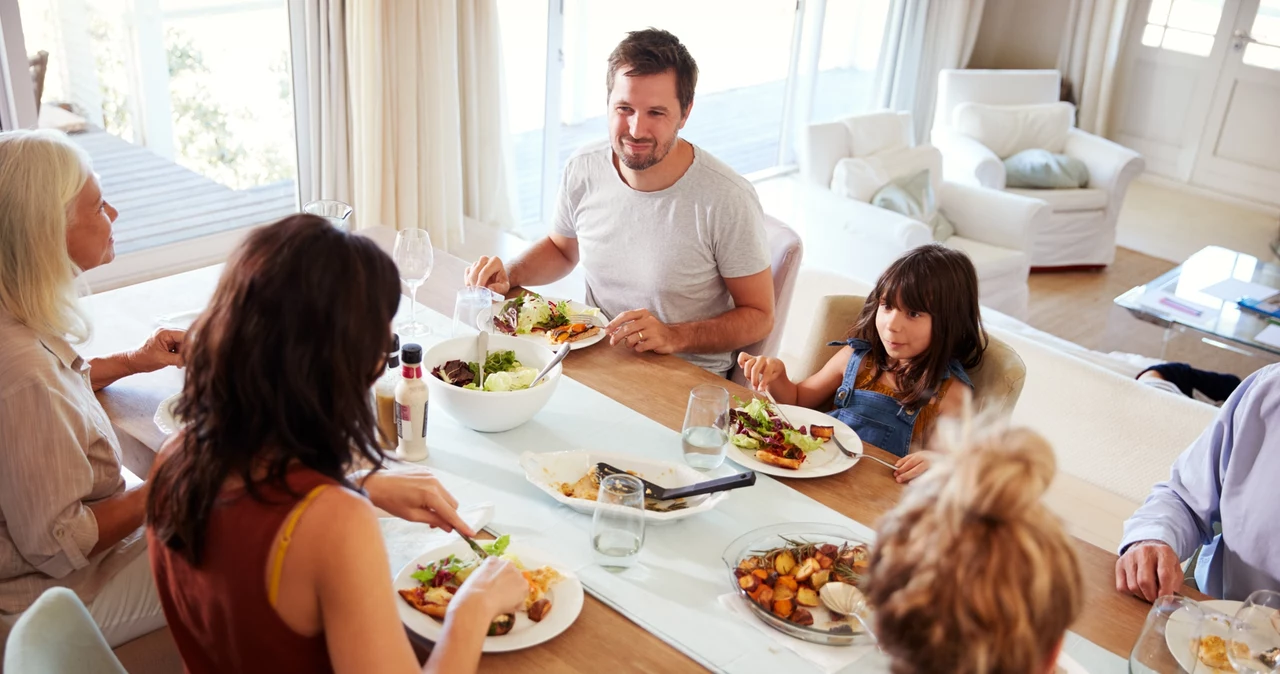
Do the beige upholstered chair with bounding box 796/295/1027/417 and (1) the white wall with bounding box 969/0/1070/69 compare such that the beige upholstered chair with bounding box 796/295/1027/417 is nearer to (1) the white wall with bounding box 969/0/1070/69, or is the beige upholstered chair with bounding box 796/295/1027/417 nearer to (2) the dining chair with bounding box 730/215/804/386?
(2) the dining chair with bounding box 730/215/804/386

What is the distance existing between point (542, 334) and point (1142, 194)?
583 centimetres

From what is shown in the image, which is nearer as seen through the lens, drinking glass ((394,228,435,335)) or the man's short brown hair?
drinking glass ((394,228,435,335))

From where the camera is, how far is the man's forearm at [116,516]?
162 centimetres

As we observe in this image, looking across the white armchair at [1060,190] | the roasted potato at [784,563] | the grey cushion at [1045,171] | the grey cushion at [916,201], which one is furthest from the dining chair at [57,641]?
the grey cushion at [1045,171]

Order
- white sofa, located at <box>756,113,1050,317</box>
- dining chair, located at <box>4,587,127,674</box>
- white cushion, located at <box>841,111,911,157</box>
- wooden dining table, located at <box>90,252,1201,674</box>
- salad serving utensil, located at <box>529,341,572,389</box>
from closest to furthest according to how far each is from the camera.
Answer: dining chair, located at <box>4,587,127,674</box>, wooden dining table, located at <box>90,252,1201,674</box>, salad serving utensil, located at <box>529,341,572,389</box>, white sofa, located at <box>756,113,1050,317</box>, white cushion, located at <box>841,111,911,157</box>

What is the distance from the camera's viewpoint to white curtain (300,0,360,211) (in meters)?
3.83

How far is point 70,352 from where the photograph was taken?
1630 mm

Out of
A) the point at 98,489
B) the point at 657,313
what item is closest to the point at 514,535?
the point at 98,489

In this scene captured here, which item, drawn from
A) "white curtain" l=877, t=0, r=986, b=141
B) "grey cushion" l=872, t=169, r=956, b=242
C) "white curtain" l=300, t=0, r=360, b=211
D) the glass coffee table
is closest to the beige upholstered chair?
"grey cushion" l=872, t=169, r=956, b=242

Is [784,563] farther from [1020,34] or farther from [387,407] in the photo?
[1020,34]

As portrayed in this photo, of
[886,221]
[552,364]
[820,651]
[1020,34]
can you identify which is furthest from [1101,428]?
[1020,34]

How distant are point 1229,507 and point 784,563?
2.70 ft

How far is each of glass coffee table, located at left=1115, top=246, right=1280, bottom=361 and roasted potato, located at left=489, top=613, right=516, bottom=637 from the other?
358 centimetres

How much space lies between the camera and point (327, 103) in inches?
155
